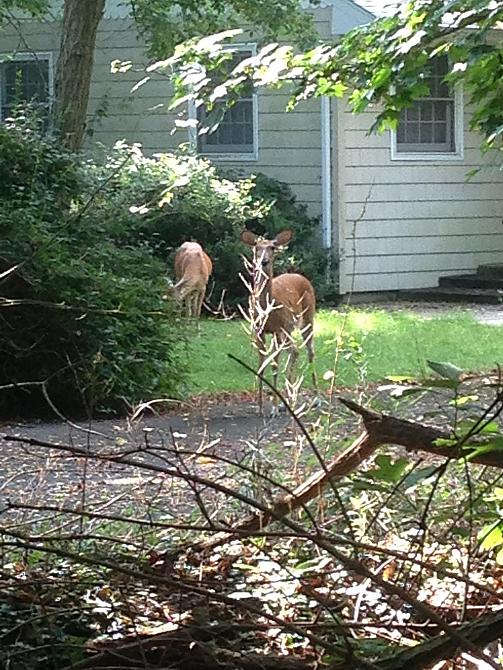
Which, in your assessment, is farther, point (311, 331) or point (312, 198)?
point (312, 198)

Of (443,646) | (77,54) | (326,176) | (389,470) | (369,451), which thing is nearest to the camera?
(443,646)

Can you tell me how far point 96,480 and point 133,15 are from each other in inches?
518

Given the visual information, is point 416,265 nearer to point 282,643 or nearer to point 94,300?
point 94,300

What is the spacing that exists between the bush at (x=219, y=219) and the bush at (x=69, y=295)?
508cm

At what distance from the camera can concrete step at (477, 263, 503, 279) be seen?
20578 millimetres

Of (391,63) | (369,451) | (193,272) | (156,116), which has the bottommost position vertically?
(193,272)

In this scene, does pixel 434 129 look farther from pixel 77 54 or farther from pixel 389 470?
pixel 389 470

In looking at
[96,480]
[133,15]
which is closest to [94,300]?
[96,480]

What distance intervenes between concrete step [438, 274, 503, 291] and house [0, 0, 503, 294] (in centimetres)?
21

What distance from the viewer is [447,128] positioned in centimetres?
Result: 2127

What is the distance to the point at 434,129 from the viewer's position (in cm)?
2120

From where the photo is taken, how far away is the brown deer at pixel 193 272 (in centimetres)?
1630

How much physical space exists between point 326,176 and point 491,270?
299 cm

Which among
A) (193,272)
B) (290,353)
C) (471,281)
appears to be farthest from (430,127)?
(290,353)
